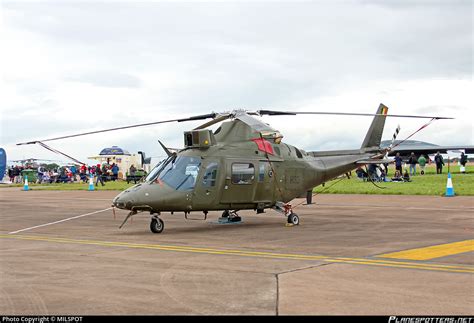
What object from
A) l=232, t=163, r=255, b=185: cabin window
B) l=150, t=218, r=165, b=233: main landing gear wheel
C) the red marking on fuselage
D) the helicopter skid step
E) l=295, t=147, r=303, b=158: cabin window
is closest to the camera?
l=150, t=218, r=165, b=233: main landing gear wheel

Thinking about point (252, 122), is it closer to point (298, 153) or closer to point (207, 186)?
point (298, 153)

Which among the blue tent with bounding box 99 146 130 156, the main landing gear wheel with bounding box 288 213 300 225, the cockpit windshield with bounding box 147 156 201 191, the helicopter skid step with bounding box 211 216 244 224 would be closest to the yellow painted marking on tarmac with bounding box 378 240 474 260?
the main landing gear wheel with bounding box 288 213 300 225

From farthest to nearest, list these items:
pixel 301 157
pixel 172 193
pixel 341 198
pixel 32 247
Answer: pixel 341 198
pixel 301 157
pixel 172 193
pixel 32 247

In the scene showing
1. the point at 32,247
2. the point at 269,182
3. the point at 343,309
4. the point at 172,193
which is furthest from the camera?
the point at 269,182

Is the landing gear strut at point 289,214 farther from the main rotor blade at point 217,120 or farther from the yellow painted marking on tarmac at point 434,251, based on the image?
the yellow painted marking on tarmac at point 434,251

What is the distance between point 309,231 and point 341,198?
11.5m

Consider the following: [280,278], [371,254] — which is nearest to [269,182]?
[371,254]

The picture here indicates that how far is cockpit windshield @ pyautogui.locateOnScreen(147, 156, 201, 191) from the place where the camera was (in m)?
15.0

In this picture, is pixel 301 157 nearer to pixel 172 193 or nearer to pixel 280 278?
pixel 172 193

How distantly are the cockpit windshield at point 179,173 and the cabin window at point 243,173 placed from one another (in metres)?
1.07

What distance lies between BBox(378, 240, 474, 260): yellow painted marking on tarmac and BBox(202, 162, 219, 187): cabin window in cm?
591

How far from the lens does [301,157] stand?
58.6 feet

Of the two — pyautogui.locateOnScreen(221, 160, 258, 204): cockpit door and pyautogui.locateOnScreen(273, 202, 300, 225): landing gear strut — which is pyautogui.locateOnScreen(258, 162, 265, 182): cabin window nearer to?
pyautogui.locateOnScreen(221, 160, 258, 204): cockpit door

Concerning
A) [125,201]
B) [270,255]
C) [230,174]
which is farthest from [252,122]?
[270,255]
